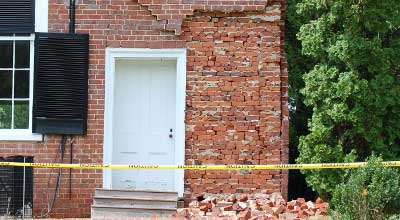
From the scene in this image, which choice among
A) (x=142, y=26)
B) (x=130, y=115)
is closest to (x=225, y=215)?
(x=130, y=115)

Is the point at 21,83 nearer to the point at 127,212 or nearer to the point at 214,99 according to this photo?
the point at 127,212

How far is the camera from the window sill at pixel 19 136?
1235 cm

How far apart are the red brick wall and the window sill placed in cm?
9

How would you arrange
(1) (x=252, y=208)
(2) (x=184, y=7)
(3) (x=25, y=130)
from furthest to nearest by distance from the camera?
(3) (x=25, y=130)
(2) (x=184, y=7)
(1) (x=252, y=208)

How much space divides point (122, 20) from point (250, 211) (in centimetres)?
380

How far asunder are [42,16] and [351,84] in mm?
5155

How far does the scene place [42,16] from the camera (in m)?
12.5

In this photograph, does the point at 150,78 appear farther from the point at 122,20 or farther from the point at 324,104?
the point at 324,104

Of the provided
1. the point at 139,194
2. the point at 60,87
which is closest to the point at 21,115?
the point at 60,87

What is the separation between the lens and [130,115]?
12.5 m

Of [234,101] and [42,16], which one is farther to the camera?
[42,16]

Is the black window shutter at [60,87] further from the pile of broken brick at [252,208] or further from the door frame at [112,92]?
the pile of broken brick at [252,208]

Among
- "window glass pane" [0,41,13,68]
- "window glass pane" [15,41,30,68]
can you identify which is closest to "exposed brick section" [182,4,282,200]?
"window glass pane" [15,41,30,68]

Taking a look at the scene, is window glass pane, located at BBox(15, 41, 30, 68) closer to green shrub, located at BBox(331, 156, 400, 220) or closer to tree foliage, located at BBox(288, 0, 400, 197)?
tree foliage, located at BBox(288, 0, 400, 197)
